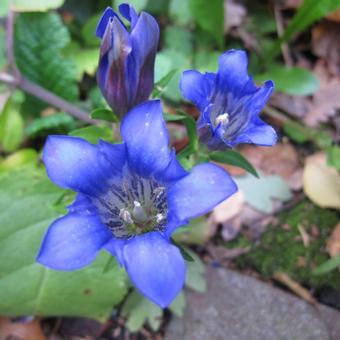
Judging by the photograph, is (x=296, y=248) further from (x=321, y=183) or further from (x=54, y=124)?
(x=54, y=124)

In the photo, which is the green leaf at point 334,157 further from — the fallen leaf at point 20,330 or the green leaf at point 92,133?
the fallen leaf at point 20,330

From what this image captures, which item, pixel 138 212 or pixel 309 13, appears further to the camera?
pixel 309 13

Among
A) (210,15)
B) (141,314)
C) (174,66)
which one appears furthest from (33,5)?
(141,314)

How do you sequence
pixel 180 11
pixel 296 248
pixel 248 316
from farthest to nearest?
1. pixel 180 11
2. pixel 296 248
3. pixel 248 316

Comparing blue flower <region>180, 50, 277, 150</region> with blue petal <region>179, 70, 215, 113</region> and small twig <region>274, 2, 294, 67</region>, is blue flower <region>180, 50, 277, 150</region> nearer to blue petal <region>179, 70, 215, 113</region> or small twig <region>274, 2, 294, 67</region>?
blue petal <region>179, 70, 215, 113</region>

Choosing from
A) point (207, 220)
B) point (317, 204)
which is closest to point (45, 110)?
point (207, 220)

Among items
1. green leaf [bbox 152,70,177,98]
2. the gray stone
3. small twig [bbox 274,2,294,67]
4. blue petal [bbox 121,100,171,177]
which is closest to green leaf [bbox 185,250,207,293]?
the gray stone

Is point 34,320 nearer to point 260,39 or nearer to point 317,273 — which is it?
point 317,273
